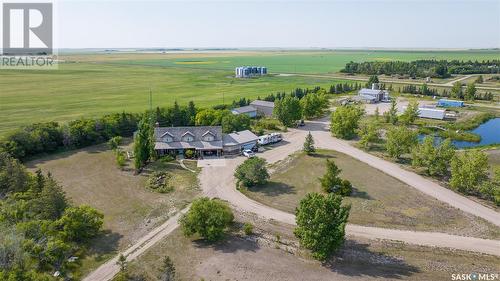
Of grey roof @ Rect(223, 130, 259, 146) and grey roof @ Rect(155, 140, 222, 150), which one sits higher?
grey roof @ Rect(223, 130, 259, 146)

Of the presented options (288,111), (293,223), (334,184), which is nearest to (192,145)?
(288,111)

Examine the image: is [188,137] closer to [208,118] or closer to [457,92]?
[208,118]

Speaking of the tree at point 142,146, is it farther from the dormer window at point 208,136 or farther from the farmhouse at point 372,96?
the farmhouse at point 372,96

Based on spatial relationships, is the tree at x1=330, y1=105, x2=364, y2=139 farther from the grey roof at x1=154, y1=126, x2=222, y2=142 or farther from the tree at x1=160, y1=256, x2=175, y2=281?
the tree at x1=160, y1=256, x2=175, y2=281

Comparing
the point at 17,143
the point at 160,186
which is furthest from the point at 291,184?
the point at 17,143

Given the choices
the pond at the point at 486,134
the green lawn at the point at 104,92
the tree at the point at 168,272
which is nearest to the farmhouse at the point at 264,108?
the green lawn at the point at 104,92

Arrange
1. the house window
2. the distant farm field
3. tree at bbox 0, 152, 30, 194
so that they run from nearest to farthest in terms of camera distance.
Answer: tree at bbox 0, 152, 30, 194 < the house window < the distant farm field

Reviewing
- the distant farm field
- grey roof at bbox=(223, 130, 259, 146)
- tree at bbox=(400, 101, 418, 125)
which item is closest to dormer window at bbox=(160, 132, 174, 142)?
grey roof at bbox=(223, 130, 259, 146)

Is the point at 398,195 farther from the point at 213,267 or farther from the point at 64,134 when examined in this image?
the point at 64,134
